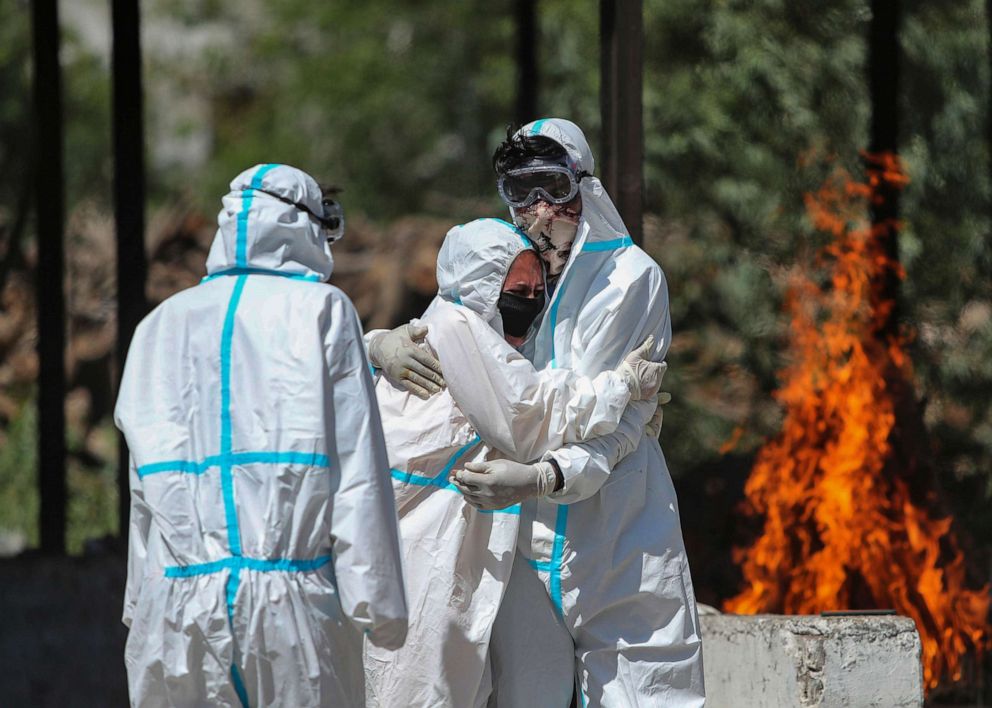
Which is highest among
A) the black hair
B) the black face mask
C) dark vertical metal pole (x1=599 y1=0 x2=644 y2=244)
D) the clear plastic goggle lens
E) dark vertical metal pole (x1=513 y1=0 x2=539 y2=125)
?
dark vertical metal pole (x1=513 y1=0 x2=539 y2=125)

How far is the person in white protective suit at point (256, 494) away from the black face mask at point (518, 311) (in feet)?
3.04

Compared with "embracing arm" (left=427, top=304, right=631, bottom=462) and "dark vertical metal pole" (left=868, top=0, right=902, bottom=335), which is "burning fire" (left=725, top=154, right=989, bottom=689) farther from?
"embracing arm" (left=427, top=304, right=631, bottom=462)

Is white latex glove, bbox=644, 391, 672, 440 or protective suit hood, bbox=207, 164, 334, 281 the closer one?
protective suit hood, bbox=207, 164, 334, 281

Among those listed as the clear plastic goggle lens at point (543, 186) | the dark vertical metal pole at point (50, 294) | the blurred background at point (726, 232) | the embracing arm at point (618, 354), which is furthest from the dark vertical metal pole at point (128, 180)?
the blurred background at point (726, 232)

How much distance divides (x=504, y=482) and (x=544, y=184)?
3.07 feet

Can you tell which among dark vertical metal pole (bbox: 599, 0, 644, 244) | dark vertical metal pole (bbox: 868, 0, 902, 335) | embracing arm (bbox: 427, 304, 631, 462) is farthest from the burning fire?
embracing arm (bbox: 427, 304, 631, 462)

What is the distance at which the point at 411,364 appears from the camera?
4.29 metres

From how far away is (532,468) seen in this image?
4.01 m

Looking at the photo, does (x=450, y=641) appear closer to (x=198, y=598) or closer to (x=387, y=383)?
(x=387, y=383)

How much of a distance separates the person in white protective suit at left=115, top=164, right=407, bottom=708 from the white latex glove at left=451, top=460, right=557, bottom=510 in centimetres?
63

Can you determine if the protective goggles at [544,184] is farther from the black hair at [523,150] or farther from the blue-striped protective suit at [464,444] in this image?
the blue-striped protective suit at [464,444]

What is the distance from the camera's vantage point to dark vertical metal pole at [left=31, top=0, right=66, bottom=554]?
7969 millimetres

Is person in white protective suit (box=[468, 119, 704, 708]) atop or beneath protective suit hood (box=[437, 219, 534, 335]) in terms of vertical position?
beneath

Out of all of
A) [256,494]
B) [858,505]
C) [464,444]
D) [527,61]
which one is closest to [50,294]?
[527,61]
